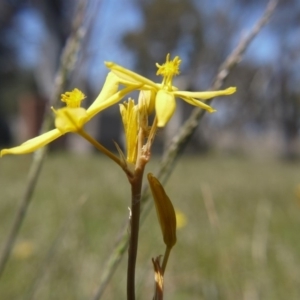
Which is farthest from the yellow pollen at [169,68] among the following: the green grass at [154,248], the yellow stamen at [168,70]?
the green grass at [154,248]

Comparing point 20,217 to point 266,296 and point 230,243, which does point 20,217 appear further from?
point 230,243

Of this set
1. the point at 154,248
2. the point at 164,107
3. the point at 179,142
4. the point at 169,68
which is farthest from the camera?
the point at 154,248

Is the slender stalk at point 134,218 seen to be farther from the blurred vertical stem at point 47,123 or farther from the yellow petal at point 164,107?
the blurred vertical stem at point 47,123

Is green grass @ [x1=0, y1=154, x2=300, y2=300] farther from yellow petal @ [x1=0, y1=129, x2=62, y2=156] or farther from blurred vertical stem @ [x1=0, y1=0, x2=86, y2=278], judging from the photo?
yellow petal @ [x1=0, y1=129, x2=62, y2=156]

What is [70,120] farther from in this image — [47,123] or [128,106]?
[47,123]

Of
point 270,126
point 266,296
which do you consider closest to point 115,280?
point 266,296

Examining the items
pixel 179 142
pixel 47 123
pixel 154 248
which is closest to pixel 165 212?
pixel 179 142
